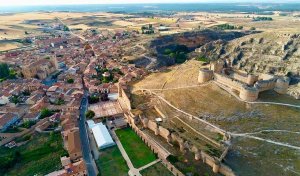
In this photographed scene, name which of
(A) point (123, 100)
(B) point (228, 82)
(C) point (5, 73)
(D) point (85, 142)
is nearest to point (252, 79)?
(B) point (228, 82)

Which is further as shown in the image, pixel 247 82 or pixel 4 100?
pixel 4 100

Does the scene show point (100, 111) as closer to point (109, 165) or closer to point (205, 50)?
point (109, 165)

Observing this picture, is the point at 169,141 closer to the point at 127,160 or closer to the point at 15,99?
the point at 127,160

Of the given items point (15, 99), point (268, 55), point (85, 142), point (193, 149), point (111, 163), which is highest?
point (268, 55)

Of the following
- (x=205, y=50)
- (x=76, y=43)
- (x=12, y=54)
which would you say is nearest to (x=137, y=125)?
(x=205, y=50)

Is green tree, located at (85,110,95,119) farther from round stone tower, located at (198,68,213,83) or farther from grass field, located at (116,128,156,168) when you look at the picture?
round stone tower, located at (198,68,213,83)

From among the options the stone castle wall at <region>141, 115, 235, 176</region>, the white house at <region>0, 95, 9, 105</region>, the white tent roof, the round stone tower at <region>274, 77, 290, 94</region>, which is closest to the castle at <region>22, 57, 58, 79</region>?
the white house at <region>0, 95, 9, 105</region>

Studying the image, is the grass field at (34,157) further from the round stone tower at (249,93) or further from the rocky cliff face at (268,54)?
the rocky cliff face at (268,54)
